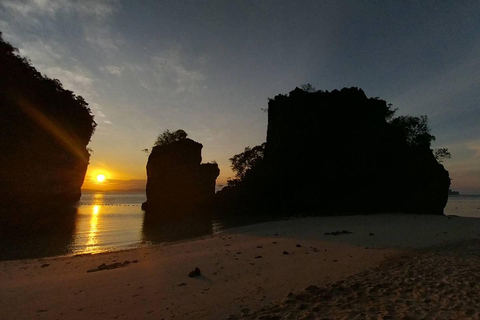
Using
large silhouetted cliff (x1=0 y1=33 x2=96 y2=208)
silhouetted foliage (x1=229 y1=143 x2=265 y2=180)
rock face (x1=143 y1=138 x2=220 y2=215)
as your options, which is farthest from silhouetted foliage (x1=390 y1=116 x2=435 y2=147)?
large silhouetted cliff (x1=0 y1=33 x2=96 y2=208)

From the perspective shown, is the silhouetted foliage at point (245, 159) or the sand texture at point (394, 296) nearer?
the sand texture at point (394, 296)

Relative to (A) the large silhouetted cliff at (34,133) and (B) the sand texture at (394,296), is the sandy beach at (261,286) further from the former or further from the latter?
(A) the large silhouetted cliff at (34,133)

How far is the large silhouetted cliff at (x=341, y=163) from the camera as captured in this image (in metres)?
34.7

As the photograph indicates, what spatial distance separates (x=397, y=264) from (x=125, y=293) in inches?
323

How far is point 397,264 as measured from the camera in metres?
8.32

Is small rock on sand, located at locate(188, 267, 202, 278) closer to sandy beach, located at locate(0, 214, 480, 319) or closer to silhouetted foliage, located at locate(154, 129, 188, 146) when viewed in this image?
sandy beach, located at locate(0, 214, 480, 319)

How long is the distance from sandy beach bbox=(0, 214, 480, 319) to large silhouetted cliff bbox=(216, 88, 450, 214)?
26.3 m

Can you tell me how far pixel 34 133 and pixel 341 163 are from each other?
52399 millimetres

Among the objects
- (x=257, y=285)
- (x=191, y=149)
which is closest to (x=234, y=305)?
(x=257, y=285)

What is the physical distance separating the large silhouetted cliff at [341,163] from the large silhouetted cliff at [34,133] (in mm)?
33675

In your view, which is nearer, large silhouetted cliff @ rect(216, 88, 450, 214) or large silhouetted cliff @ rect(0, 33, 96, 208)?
large silhouetted cliff @ rect(216, 88, 450, 214)

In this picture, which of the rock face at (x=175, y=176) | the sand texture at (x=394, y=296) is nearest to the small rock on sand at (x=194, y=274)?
the sand texture at (x=394, y=296)

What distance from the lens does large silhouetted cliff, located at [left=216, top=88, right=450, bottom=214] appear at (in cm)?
3466

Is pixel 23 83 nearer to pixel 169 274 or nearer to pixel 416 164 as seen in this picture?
pixel 169 274
